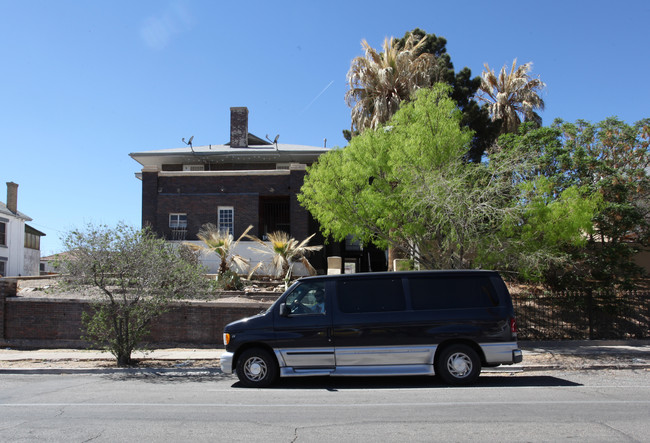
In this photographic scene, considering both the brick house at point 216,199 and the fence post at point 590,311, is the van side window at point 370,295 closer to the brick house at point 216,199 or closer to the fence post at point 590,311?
the fence post at point 590,311

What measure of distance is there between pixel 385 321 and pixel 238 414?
3.25 metres

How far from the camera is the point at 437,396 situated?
8148 mm

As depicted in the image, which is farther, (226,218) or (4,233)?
(4,233)

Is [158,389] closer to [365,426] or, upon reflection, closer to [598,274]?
[365,426]

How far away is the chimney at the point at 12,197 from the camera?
40.2m

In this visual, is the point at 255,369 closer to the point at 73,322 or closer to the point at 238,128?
the point at 73,322

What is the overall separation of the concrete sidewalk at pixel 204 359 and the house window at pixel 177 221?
40.8 feet

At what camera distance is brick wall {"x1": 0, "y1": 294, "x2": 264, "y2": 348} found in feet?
49.7

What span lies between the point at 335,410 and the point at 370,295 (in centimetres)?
268

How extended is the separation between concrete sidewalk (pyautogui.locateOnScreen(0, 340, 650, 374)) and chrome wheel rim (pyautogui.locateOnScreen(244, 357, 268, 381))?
295 cm

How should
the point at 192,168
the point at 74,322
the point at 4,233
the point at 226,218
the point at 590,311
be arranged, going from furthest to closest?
the point at 4,233 < the point at 192,168 < the point at 226,218 < the point at 74,322 < the point at 590,311

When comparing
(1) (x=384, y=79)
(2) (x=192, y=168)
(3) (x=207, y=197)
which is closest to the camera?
(1) (x=384, y=79)

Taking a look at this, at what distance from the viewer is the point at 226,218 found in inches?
1068

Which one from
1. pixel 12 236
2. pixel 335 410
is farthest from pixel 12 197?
pixel 335 410
